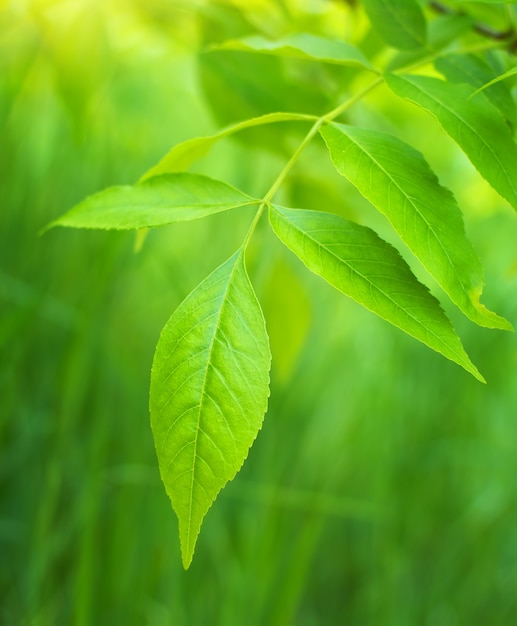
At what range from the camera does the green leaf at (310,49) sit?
35 centimetres

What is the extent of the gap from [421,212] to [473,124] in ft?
0.17

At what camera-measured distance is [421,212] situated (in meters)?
0.30

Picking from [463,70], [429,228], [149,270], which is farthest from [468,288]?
[149,270]

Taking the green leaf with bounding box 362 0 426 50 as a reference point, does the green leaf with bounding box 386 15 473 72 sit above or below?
above

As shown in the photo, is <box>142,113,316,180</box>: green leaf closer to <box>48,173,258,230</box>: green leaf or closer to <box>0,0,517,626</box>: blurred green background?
<box>48,173,258,230</box>: green leaf

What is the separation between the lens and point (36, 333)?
3.45 feet

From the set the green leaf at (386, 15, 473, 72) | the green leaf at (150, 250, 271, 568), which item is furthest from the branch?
the green leaf at (150, 250, 271, 568)

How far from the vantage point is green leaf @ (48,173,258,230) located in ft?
1.06

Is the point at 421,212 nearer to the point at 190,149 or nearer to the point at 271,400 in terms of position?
the point at 190,149

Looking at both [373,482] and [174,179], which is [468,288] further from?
[373,482]

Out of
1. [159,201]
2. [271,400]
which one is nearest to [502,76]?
[159,201]

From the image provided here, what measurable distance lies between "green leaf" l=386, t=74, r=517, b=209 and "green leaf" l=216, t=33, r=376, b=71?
0.10 ft

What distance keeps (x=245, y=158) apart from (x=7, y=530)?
681 millimetres

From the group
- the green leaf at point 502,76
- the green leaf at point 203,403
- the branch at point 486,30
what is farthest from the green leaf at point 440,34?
the green leaf at point 203,403
